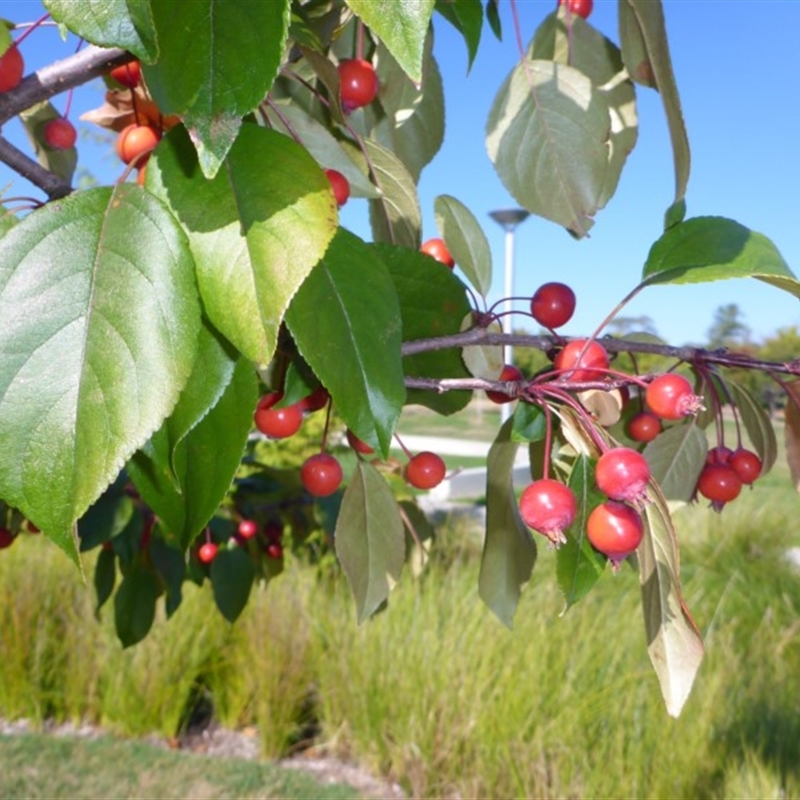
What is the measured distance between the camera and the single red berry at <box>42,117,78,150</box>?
80 centimetres

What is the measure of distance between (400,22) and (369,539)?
1.60 ft

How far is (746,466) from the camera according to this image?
2.65 ft

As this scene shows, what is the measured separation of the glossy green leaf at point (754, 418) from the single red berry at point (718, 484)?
0.04 metres

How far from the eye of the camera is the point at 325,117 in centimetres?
77

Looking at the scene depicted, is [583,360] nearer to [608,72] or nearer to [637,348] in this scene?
[637,348]

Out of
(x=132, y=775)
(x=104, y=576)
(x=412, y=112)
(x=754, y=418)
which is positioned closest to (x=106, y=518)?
(x=104, y=576)

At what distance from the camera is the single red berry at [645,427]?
797mm

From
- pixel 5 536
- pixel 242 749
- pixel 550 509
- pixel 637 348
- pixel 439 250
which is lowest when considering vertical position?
pixel 242 749

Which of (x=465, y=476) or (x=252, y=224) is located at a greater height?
(x=252, y=224)

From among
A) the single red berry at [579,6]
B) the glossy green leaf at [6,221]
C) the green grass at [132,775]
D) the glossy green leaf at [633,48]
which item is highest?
the single red berry at [579,6]

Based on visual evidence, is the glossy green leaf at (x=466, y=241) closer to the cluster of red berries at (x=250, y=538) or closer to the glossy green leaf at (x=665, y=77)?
the glossy green leaf at (x=665, y=77)

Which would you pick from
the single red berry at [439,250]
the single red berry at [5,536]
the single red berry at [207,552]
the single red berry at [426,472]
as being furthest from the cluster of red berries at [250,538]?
the single red berry at [439,250]

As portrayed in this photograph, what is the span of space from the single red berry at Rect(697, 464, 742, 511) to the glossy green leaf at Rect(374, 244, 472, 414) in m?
0.21

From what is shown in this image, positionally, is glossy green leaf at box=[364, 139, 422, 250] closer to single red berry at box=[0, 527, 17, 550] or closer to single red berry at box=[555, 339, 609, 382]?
single red berry at box=[555, 339, 609, 382]
